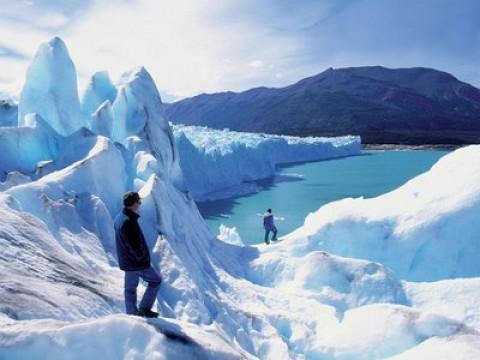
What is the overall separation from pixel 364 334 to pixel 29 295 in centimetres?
383

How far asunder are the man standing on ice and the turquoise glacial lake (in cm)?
1071

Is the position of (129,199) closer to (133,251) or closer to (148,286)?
(133,251)

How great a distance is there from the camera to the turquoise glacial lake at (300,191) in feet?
54.5

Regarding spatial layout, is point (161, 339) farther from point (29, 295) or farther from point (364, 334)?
point (364, 334)

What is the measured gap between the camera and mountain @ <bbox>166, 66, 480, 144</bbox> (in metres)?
74.8

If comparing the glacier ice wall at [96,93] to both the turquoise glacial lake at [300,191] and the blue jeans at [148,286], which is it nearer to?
the turquoise glacial lake at [300,191]

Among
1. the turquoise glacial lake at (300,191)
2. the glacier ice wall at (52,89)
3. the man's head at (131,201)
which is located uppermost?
the glacier ice wall at (52,89)

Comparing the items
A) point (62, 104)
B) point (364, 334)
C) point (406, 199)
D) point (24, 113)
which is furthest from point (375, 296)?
point (24, 113)

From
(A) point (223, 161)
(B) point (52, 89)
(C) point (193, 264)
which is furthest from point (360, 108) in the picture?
(C) point (193, 264)

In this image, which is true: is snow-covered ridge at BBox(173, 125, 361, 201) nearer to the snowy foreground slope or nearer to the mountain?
the snowy foreground slope

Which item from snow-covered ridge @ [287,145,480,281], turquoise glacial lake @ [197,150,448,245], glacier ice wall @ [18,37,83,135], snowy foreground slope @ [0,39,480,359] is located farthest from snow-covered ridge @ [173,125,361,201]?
snow-covered ridge @ [287,145,480,281]

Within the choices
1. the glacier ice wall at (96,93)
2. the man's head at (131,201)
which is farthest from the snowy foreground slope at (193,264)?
the glacier ice wall at (96,93)

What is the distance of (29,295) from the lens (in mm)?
2898

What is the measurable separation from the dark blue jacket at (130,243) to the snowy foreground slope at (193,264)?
379 millimetres
